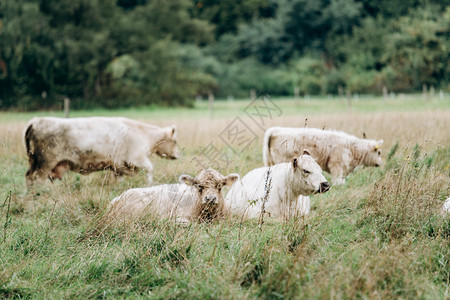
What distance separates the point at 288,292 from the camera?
3.40m

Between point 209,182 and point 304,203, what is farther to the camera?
point 304,203

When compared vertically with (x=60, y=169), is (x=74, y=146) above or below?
above

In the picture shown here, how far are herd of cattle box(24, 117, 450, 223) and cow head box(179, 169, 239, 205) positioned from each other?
0.01 m

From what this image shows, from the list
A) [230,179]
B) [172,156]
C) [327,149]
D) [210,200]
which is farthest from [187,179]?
[172,156]

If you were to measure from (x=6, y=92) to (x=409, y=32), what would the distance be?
109 feet

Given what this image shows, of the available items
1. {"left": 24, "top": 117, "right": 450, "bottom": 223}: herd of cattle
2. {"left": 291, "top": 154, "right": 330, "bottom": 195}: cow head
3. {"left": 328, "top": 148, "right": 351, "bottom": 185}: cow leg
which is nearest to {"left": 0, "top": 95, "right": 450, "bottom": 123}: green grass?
{"left": 24, "top": 117, "right": 450, "bottom": 223}: herd of cattle

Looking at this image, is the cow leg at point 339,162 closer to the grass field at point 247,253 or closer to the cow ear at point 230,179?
the grass field at point 247,253

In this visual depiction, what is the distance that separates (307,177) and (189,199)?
149 centimetres

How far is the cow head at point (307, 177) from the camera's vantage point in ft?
17.4

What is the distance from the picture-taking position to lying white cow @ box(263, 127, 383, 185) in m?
7.98

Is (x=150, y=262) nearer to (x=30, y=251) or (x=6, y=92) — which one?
(x=30, y=251)

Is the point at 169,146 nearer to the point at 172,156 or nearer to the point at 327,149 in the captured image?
the point at 172,156

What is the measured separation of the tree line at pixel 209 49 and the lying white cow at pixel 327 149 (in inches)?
606

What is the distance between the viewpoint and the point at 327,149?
26.6 feet
